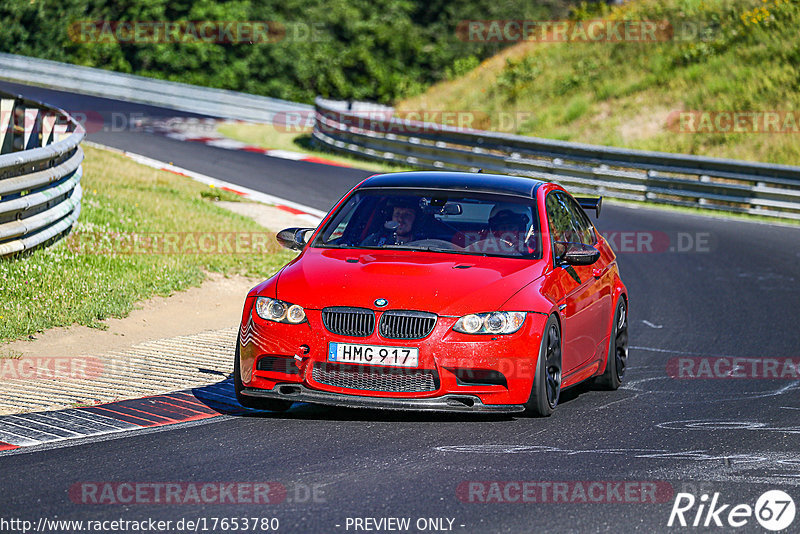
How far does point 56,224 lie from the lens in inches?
511

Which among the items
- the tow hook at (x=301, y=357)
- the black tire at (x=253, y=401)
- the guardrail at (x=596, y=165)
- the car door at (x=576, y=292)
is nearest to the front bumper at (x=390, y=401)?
the tow hook at (x=301, y=357)

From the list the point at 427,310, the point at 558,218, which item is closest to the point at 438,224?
the point at 558,218

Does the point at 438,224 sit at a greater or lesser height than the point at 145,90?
greater

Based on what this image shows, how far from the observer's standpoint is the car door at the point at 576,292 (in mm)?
7980

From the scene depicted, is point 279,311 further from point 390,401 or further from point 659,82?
point 659,82

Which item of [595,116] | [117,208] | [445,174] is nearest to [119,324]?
[445,174]

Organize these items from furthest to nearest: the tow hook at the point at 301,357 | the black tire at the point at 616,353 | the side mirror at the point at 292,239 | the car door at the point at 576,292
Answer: the black tire at the point at 616,353 → the side mirror at the point at 292,239 → the car door at the point at 576,292 → the tow hook at the point at 301,357

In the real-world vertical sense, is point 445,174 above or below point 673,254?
above

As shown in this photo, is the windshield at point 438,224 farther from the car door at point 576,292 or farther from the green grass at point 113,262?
the green grass at point 113,262

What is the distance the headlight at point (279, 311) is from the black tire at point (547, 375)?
1.50 meters

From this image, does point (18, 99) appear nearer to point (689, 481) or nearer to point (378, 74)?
point (689, 481)

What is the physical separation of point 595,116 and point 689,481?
1102 inches

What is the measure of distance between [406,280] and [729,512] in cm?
261

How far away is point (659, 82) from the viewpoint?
3366cm
